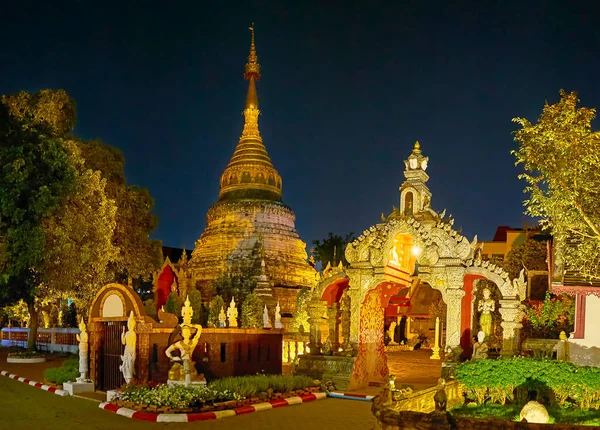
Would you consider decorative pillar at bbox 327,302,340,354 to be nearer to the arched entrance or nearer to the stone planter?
the arched entrance

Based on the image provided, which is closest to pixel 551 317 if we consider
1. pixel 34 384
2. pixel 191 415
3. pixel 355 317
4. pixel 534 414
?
pixel 355 317

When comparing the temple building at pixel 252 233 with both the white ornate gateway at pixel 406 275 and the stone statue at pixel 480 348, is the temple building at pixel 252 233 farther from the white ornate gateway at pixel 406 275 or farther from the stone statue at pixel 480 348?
the stone statue at pixel 480 348

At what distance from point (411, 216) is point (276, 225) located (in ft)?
93.0

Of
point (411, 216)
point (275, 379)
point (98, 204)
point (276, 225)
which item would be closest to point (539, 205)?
point (411, 216)

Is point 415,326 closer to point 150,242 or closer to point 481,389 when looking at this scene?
point 150,242

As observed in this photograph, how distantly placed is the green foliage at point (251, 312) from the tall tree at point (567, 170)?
25.5 metres

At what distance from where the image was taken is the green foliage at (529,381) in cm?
1206

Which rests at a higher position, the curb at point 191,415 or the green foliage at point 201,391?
the green foliage at point 201,391

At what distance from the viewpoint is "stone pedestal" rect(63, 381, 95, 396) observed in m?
15.8

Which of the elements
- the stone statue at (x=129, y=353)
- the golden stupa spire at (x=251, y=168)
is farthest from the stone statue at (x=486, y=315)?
the golden stupa spire at (x=251, y=168)

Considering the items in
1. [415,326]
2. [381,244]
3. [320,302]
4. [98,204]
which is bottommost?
[415,326]

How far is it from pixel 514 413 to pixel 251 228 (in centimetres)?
3387

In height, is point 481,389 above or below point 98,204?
below

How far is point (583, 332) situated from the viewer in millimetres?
16500
